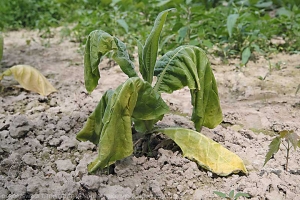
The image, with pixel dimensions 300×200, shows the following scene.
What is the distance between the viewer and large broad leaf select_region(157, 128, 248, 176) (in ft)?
6.11

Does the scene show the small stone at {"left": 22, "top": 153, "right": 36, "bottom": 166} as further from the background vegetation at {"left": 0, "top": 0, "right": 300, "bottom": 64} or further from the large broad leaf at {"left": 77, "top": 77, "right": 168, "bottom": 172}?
the background vegetation at {"left": 0, "top": 0, "right": 300, "bottom": 64}

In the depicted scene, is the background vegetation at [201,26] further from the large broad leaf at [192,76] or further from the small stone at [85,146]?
the small stone at [85,146]

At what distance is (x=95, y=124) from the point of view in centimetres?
199

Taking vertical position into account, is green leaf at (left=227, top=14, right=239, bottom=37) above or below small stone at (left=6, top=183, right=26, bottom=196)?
above

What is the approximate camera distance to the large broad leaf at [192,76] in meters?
Result: 1.90

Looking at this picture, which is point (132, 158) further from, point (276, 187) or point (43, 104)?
point (43, 104)

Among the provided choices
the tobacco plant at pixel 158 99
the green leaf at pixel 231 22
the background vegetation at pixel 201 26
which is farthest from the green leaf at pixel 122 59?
the green leaf at pixel 231 22

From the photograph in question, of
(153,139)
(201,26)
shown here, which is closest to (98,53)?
(153,139)

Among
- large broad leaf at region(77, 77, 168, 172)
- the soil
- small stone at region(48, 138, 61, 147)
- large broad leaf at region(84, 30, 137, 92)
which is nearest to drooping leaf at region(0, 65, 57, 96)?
the soil

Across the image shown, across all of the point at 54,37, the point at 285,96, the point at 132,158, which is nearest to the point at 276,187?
the point at 132,158

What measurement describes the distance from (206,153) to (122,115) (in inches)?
18.4

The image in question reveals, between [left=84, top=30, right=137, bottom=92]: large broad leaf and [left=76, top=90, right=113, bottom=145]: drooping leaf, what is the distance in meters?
0.11

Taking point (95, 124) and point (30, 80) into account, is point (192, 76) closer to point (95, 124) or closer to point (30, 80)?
point (95, 124)

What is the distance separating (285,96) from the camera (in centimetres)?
270
